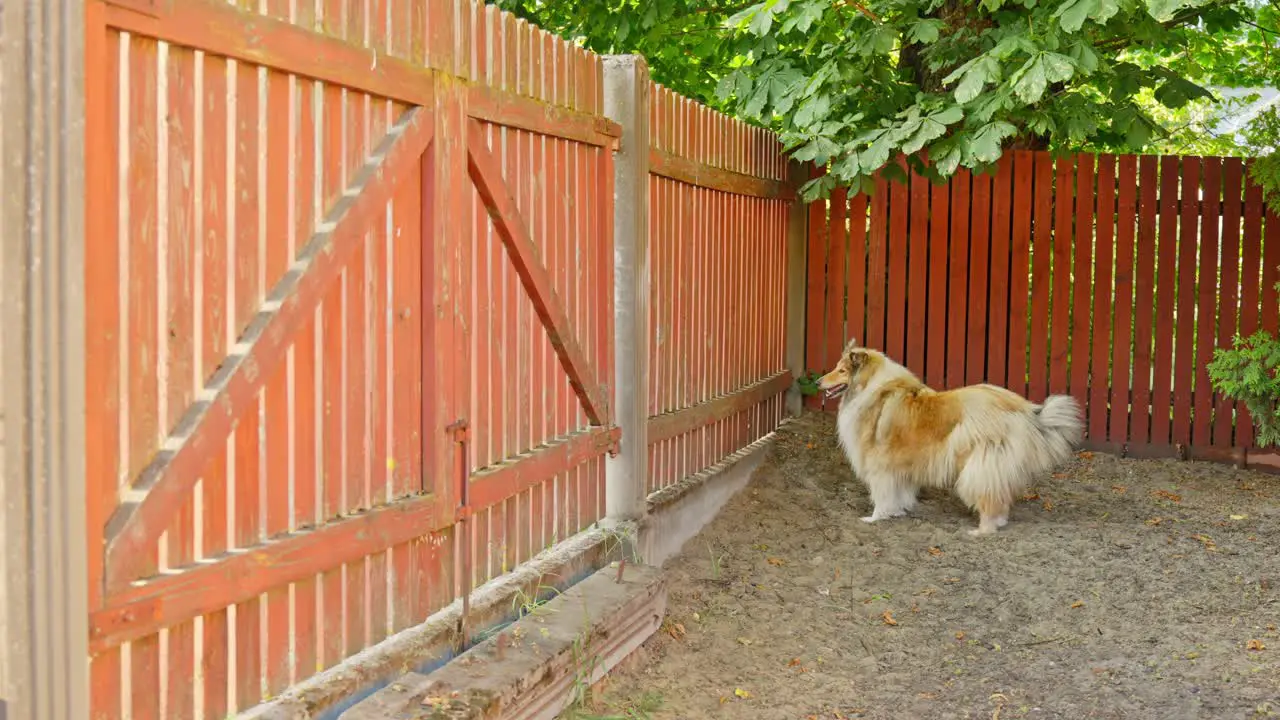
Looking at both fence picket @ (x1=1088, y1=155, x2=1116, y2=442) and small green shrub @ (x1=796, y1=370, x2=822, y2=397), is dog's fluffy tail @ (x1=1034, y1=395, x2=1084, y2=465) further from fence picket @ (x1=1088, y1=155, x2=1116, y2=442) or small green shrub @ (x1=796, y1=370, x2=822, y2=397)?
small green shrub @ (x1=796, y1=370, x2=822, y2=397)

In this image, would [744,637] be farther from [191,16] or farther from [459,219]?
[191,16]

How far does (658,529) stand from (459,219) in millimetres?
2695

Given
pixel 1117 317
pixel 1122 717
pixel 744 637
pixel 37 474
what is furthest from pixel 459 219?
pixel 1117 317

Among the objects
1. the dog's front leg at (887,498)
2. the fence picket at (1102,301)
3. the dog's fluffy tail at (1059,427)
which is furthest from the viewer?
the fence picket at (1102,301)

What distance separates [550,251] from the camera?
204 inches

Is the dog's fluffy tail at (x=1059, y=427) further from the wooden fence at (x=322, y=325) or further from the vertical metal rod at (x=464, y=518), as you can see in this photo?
the vertical metal rod at (x=464, y=518)

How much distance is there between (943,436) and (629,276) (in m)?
2.58

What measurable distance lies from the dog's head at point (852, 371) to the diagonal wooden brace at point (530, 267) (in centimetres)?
261

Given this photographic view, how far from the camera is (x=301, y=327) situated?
11.1ft

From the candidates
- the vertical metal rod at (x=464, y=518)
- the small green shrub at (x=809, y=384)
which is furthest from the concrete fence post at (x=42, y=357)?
the small green shrub at (x=809, y=384)

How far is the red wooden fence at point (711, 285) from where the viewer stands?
6.58 metres

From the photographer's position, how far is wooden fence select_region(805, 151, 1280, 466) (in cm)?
915

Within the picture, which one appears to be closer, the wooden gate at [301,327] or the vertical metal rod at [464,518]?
the wooden gate at [301,327]

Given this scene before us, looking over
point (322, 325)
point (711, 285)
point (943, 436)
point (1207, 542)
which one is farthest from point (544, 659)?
point (1207, 542)
